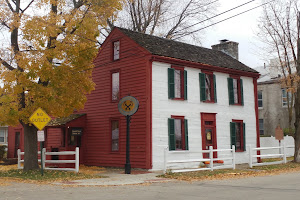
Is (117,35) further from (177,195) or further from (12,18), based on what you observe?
(177,195)

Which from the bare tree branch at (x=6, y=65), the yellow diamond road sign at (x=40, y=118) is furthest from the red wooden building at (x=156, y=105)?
the yellow diamond road sign at (x=40, y=118)

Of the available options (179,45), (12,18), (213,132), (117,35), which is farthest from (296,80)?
(12,18)

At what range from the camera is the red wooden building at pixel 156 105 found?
18.8 m

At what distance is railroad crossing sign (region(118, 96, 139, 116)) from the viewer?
17.6 m

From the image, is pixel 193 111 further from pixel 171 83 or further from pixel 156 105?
pixel 156 105

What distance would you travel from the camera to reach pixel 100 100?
21.5 meters

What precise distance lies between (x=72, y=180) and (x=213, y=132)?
32.6ft

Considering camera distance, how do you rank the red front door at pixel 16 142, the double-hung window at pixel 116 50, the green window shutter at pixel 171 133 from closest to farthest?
1. the green window shutter at pixel 171 133
2. the double-hung window at pixel 116 50
3. the red front door at pixel 16 142

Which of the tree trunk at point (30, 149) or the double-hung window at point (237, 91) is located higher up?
the double-hung window at point (237, 91)

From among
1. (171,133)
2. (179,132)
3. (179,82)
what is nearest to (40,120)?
(171,133)

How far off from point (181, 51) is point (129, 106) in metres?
5.86

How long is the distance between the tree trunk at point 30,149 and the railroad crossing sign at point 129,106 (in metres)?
4.55

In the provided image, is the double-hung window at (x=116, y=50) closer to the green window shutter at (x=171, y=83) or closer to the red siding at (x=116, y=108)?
the red siding at (x=116, y=108)

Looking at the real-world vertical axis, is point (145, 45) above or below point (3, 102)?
above
